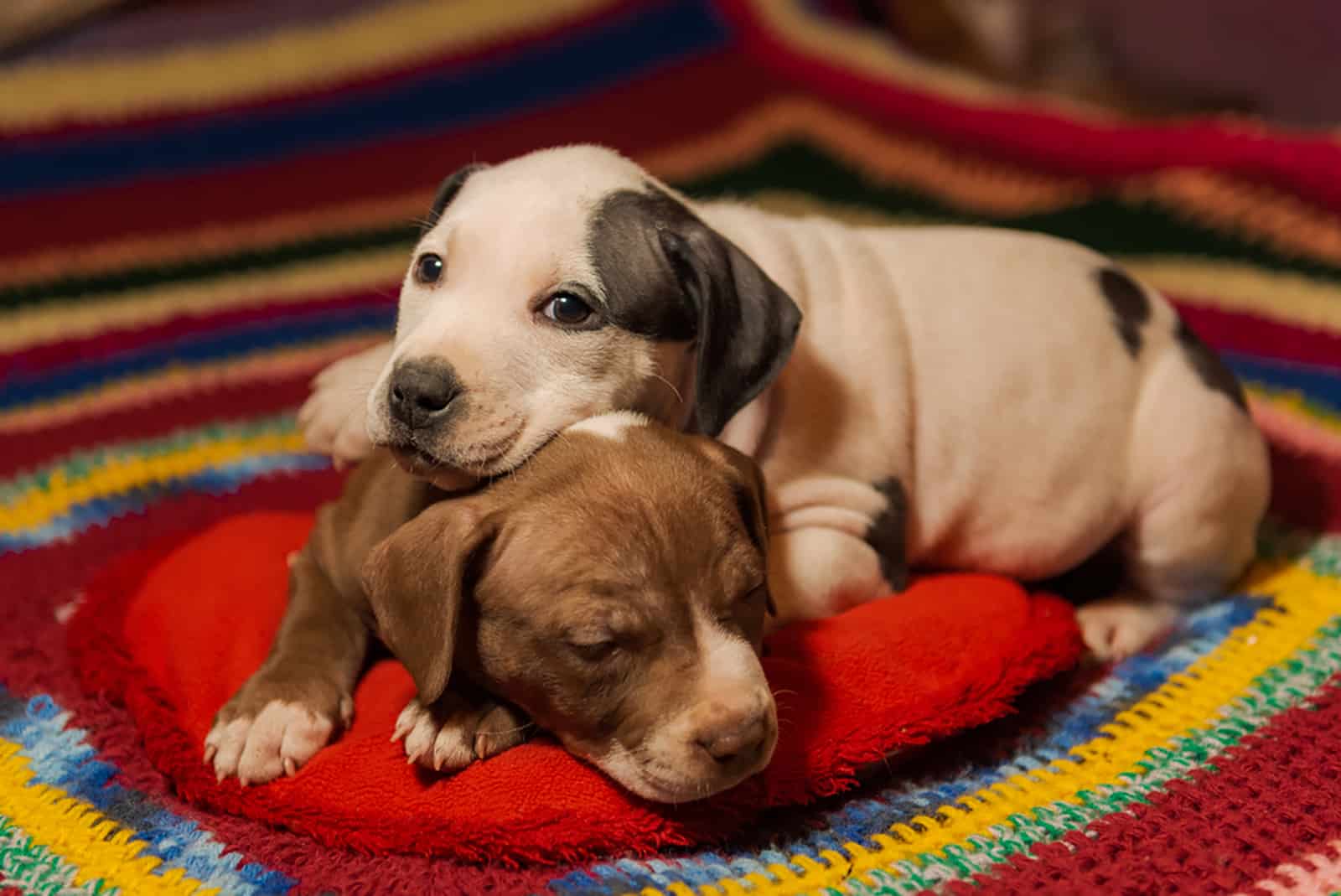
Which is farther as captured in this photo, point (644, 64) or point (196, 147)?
point (644, 64)

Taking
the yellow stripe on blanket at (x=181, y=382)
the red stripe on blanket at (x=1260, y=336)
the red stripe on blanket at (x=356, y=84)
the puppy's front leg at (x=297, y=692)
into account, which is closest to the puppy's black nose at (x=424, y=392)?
the puppy's front leg at (x=297, y=692)

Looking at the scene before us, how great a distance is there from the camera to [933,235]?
3398 millimetres

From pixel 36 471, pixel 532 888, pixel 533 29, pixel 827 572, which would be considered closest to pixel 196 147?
pixel 533 29

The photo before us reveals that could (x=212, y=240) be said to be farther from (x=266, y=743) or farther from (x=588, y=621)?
(x=588, y=621)

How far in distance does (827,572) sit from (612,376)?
62 centimetres

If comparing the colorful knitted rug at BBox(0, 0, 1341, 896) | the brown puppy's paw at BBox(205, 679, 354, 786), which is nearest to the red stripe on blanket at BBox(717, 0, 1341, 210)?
the colorful knitted rug at BBox(0, 0, 1341, 896)

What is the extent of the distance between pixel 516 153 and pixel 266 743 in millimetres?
3723

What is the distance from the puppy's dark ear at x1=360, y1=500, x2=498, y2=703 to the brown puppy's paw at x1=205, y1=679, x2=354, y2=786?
260 mm

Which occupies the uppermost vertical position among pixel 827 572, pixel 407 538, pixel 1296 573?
pixel 407 538

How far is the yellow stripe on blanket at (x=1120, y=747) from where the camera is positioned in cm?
235

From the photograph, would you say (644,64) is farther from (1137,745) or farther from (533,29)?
(1137,745)

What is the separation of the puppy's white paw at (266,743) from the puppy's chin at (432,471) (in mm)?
463

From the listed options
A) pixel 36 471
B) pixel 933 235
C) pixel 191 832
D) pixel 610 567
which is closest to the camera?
pixel 610 567

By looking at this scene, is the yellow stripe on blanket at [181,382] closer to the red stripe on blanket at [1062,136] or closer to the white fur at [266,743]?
the white fur at [266,743]
